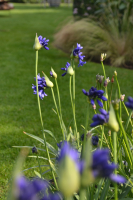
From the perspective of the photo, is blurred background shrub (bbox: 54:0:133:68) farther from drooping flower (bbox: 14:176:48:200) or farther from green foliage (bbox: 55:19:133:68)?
drooping flower (bbox: 14:176:48:200)

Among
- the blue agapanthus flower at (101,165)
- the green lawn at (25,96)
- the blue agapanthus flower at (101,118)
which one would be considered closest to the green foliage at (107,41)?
the green lawn at (25,96)

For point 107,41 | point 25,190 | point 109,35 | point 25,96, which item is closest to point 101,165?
point 25,190

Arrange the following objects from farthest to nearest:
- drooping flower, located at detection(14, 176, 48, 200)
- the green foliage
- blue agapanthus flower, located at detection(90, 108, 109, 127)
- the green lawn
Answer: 1. the green foliage
2. the green lawn
3. blue agapanthus flower, located at detection(90, 108, 109, 127)
4. drooping flower, located at detection(14, 176, 48, 200)

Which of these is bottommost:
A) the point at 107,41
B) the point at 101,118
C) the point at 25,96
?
the point at 25,96

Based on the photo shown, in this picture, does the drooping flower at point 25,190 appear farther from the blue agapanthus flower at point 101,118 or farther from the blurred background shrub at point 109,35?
the blurred background shrub at point 109,35

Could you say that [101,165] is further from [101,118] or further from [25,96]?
[25,96]

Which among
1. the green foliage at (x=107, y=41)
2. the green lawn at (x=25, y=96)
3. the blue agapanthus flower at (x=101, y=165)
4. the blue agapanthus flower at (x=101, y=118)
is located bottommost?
the green lawn at (x=25, y=96)

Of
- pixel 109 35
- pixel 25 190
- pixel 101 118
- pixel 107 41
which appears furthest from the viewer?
pixel 109 35

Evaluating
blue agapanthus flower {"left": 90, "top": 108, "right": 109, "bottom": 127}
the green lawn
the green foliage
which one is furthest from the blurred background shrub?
blue agapanthus flower {"left": 90, "top": 108, "right": 109, "bottom": 127}

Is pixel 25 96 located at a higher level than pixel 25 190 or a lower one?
lower

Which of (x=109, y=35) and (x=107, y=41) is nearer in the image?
(x=107, y=41)

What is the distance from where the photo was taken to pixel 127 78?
12.6 feet

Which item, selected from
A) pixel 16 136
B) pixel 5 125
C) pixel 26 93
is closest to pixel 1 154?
pixel 16 136

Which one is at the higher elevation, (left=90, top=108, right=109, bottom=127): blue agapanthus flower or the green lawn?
(left=90, top=108, right=109, bottom=127): blue agapanthus flower
